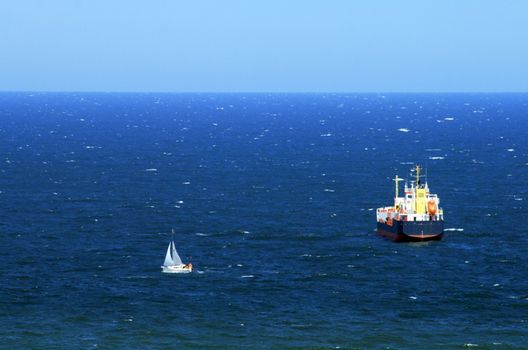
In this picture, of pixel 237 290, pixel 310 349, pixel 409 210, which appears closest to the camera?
pixel 310 349

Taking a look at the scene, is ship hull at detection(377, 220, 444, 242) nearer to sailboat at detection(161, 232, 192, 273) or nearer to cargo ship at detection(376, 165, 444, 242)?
cargo ship at detection(376, 165, 444, 242)

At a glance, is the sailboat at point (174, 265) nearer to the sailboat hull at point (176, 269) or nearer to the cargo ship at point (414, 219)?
the sailboat hull at point (176, 269)

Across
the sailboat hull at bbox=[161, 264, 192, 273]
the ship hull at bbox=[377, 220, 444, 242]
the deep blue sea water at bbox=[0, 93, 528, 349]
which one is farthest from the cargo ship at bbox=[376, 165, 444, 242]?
the sailboat hull at bbox=[161, 264, 192, 273]

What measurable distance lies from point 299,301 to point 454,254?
30147 millimetres

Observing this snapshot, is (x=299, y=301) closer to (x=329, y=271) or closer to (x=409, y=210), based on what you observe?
(x=329, y=271)

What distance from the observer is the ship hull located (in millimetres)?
134125

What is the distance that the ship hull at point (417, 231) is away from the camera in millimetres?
134125

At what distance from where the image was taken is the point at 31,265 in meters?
120

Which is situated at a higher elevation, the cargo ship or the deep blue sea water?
the cargo ship

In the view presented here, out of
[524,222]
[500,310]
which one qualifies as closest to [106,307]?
[500,310]

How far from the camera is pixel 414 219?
5408 inches

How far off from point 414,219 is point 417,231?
3188 mm

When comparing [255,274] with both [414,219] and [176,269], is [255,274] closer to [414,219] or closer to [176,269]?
[176,269]

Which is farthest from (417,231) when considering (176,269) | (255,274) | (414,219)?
(176,269)
